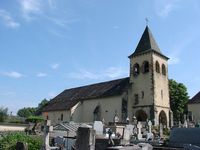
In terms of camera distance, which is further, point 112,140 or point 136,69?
point 136,69

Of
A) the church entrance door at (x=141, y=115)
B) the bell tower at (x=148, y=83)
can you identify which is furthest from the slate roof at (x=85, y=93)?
the church entrance door at (x=141, y=115)

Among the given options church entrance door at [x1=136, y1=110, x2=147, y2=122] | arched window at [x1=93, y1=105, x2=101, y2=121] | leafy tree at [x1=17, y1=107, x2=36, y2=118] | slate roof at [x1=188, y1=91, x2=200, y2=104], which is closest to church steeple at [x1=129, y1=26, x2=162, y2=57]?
church entrance door at [x1=136, y1=110, x2=147, y2=122]

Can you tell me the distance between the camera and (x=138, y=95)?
37688 millimetres

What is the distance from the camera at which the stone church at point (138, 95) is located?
36438 mm

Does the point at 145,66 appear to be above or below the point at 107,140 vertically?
above

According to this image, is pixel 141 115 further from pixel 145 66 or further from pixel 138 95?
pixel 145 66

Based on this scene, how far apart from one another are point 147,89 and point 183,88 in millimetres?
16210

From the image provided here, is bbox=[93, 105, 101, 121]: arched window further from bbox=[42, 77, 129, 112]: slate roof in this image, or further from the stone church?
bbox=[42, 77, 129, 112]: slate roof

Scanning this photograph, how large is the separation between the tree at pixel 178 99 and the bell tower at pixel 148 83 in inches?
399

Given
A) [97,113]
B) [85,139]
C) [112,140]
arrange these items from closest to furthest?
[85,139] < [112,140] < [97,113]

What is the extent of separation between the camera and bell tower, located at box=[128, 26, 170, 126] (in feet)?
119

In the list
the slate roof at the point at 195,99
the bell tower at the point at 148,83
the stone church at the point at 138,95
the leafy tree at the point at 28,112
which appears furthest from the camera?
the leafy tree at the point at 28,112

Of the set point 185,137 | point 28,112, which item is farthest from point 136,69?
point 28,112

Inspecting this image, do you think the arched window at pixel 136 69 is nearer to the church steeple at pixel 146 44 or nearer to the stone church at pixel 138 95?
the stone church at pixel 138 95
